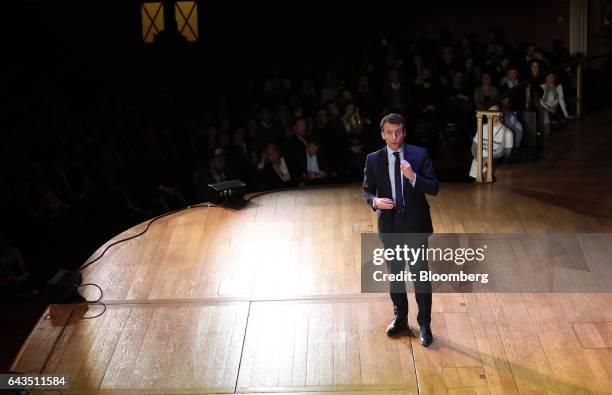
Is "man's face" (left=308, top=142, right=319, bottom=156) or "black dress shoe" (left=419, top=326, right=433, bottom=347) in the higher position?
"man's face" (left=308, top=142, right=319, bottom=156)

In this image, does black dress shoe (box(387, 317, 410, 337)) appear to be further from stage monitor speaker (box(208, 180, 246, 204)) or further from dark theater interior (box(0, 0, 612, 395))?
stage monitor speaker (box(208, 180, 246, 204))

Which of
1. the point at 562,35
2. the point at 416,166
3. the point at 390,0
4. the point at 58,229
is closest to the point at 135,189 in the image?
the point at 58,229

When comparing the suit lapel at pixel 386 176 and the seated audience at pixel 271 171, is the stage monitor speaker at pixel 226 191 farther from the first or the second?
the suit lapel at pixel 386 176

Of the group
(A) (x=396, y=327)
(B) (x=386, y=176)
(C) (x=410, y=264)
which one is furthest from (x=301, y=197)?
(C) (x=410, y=264)

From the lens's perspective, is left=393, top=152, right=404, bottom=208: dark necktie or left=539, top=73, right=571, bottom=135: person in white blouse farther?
left=539, top=73, right=571, bottom=135: person in white blouse

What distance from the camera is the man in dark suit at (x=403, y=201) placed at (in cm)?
428

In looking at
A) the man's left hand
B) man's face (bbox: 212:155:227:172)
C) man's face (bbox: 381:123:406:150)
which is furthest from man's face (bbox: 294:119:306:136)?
the man's left hand

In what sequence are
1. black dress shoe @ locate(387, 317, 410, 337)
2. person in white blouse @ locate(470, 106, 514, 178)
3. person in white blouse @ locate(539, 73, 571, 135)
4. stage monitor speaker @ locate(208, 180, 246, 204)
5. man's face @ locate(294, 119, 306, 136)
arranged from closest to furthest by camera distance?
black dress shoe @ locate(387, 317, 410, 337)
stage monitor speaker @ locate(208, 180, 246, 204)
person in white blouse @ locate(470, 106, 514, 178)
man's face @ locate(294, 119, 306, 136)
person in white blouse @ locate(539, 73, 571, 135)

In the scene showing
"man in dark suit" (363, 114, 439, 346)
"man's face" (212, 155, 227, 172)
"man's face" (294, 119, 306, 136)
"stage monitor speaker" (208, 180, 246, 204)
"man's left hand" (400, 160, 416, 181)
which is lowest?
"stage monitor speaker" (208, 180, 246, 204)

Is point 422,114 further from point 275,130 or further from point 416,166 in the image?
point 416,166

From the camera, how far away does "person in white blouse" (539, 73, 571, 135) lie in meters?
8.77

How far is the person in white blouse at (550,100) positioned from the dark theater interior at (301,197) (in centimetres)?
2

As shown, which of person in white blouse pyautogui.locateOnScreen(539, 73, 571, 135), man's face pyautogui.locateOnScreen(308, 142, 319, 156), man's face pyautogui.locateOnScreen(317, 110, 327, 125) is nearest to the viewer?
man's face pyautogui.locateOnScreen(308, 142, 319, 156)

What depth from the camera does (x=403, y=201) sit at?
4336 millimetres
